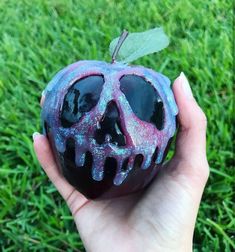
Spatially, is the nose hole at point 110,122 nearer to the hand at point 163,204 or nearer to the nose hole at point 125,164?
the nose hole at point 125,164

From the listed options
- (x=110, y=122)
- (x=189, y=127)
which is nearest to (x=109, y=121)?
(x=110, y=122)

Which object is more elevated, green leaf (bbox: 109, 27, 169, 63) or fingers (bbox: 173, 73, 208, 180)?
green leaf (bbox: 109, 27, 169, 63)

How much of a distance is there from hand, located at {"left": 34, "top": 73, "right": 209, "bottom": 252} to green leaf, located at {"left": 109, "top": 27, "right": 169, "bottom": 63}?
0.40 ft

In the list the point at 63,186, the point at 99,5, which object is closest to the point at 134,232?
the point at 63,186

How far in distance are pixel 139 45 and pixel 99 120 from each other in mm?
289

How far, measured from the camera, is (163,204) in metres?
1.61

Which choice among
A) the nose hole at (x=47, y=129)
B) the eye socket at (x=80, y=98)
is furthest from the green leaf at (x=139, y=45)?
the nose hole at (x=47, y=129)

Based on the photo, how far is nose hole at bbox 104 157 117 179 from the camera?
4.75 feet

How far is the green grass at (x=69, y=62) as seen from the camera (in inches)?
87.0

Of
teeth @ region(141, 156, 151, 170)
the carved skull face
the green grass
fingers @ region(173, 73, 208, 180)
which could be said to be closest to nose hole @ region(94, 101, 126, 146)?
the carved skull face

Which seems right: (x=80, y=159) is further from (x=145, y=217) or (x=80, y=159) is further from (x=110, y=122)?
(x=145, y=217)

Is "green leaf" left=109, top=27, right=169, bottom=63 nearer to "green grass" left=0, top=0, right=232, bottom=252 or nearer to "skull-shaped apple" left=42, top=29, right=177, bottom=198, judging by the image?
"skull-shaped apple" left=42, top=29, right=177, bottom=198

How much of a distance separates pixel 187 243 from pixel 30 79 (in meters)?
1.39

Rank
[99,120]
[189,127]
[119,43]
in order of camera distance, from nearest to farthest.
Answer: [99,120]
[119,43]
[189,127]
